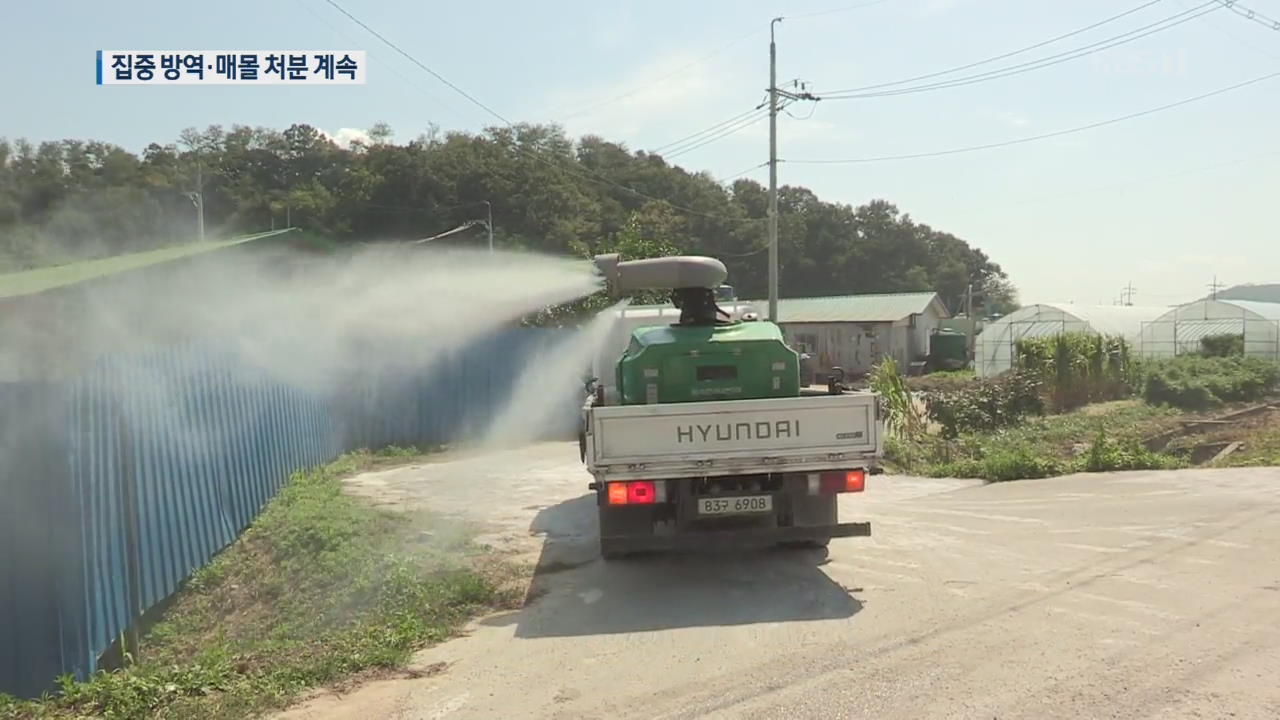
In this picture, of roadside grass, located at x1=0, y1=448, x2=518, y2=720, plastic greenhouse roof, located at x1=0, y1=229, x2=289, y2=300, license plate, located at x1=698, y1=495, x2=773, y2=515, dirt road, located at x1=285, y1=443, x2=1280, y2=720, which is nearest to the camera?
dirt road, located at x1=285, y1=443, x2=1280, y2=720

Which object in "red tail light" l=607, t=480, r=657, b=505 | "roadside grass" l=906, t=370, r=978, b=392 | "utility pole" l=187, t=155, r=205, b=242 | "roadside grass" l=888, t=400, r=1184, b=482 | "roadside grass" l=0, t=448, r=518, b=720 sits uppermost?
"utility pole" l=187, t=155, r=205, b=242

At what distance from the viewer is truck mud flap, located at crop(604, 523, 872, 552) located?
6.86 m

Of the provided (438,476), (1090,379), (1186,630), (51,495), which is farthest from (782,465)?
(1090,379)

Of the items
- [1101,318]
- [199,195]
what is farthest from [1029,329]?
[199,195]

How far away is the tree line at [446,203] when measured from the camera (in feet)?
39.1

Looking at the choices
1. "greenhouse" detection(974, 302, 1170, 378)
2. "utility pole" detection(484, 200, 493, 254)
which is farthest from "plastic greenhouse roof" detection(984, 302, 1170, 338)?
"utility pole" detection(484, 200, 493, 254)

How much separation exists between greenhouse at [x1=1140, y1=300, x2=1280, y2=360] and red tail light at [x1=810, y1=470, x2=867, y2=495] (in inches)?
1085

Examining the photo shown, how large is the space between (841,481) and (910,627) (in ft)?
4.72

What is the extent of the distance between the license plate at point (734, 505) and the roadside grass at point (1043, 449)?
6.28m

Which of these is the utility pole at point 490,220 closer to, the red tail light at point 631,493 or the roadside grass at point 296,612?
the roadside grass at point 296,612

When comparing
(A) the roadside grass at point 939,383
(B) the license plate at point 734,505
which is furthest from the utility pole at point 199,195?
(A) the roadside grass at point 939,383

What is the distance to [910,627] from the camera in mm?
5801

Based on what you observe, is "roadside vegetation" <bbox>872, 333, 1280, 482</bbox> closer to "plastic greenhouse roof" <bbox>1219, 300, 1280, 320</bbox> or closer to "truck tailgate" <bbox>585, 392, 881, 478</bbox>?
"truck tailgate" <bbox>585, 392, 881, 478</bbox>

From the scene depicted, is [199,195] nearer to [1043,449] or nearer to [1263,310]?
[1043,449]
